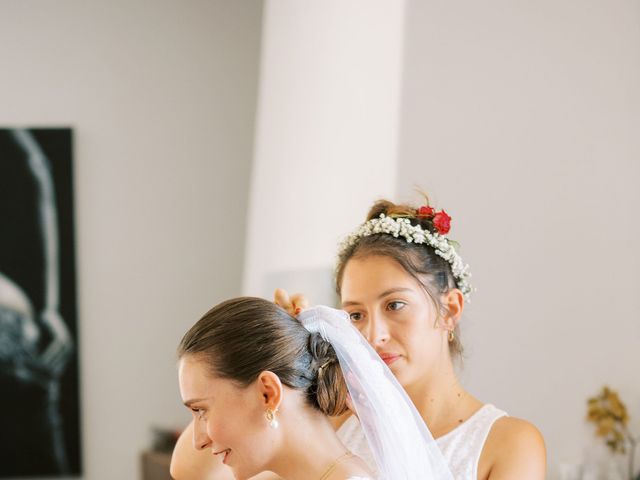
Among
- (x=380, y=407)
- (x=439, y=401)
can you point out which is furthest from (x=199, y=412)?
(x=439, y=401)

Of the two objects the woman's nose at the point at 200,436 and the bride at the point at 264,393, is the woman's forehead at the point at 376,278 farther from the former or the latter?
the woman's nose at the point at 200,436

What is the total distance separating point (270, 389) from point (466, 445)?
64cm

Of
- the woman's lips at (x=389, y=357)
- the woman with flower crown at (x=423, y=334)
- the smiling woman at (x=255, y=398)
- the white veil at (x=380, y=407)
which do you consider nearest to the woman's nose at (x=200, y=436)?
the smiling woman at (x=255, y=398)

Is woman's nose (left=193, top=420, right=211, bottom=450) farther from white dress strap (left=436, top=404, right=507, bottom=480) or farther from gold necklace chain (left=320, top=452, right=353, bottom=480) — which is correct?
white dress strap (left=436, top=404, right=507, bottom=480)

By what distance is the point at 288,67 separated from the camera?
4.24 meters

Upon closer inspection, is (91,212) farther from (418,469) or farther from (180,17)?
(418,469)

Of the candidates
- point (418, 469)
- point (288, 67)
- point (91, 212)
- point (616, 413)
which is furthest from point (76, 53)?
point (418, 469)

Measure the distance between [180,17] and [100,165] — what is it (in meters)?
0.88

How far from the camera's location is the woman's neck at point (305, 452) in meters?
1.51

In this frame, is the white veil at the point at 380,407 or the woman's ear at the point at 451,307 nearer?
the white veil at the point at 380,407

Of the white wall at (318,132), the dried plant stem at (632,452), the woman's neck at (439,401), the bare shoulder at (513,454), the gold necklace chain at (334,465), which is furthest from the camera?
the white wall at (318,132)

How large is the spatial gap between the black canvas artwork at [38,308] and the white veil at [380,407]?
126 inches

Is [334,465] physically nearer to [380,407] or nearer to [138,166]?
[380,407]

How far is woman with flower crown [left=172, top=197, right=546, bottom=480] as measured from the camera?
6.32ft
